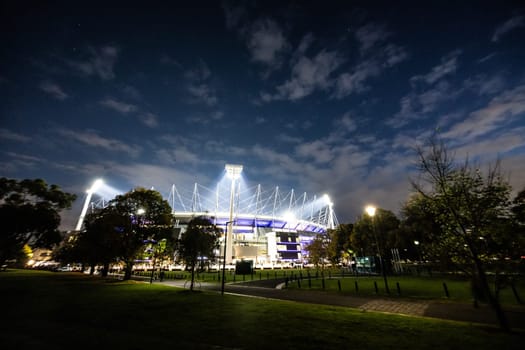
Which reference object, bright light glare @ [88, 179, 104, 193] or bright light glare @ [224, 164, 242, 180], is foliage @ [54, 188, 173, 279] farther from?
bright light glare @ [88, 179, 104, 193]

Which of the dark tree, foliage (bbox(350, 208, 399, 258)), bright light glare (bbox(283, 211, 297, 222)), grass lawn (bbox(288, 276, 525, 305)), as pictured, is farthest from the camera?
bright light glare (bbox(283, 211, 297, 222))

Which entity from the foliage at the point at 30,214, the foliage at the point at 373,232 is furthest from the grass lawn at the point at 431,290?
the foliage at the point at 30,214

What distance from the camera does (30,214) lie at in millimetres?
22812

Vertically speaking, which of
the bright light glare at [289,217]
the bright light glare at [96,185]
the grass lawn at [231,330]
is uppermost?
the bright light glare at [96,185]

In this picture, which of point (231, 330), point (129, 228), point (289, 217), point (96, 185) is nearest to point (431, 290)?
point (231, 330)

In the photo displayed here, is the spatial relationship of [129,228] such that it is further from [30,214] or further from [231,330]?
[231,330]

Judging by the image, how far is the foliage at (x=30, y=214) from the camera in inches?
865

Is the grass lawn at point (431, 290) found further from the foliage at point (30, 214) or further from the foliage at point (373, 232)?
the foliage at point (30, 214)

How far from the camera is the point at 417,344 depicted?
5.54m

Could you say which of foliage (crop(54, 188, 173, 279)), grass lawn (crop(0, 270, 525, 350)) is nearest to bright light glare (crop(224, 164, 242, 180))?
foliage (crop(54, 188, 173, 279))

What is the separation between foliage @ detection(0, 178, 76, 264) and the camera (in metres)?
22.0

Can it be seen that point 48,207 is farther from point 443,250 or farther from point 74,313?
point 443,250

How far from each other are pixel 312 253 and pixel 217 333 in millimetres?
30447

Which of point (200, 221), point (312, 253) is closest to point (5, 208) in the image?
point (200, 221)
